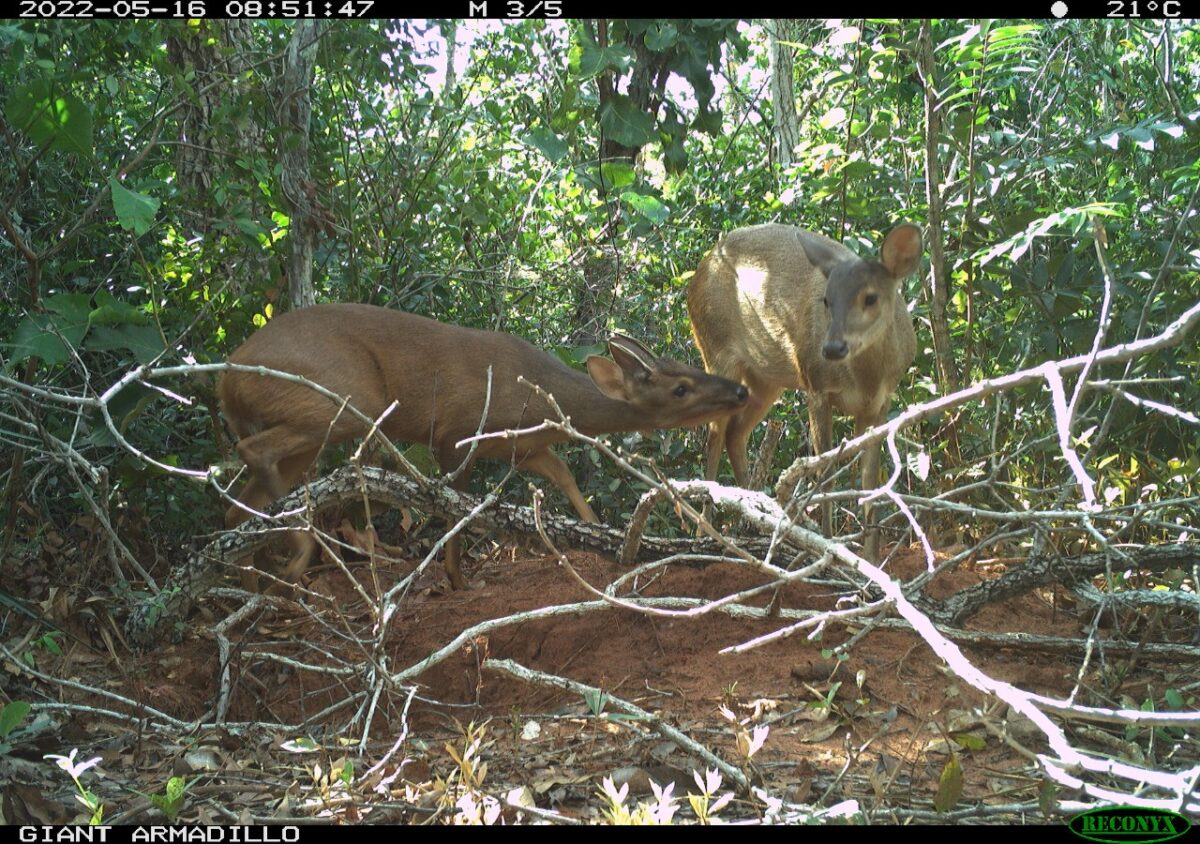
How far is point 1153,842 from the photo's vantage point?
2768 mm

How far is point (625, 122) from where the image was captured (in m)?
7.60

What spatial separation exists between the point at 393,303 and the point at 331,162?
0.96 meters

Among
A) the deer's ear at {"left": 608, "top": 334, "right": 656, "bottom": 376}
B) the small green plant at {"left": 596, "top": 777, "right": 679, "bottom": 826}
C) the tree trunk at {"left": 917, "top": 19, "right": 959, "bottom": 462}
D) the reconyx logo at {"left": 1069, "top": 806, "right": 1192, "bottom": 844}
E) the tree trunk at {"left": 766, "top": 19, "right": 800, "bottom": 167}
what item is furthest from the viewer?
the tree trunk at {"left": 766, "top": 19, "right": 800, "bottom": 167}

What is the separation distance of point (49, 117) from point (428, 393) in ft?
8.07

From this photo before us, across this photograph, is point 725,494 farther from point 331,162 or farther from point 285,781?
point 331,162

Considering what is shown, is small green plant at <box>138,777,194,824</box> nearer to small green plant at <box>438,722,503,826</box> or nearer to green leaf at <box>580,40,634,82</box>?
small green plant at <box>438,722,503,826</box>

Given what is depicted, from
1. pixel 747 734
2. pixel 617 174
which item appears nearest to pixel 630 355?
pixel 617 174

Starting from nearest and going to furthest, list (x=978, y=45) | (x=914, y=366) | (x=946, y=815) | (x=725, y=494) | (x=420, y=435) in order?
(x=946, y=815) → (x=725, y=494) → (x=978, y=45) → (x=420, y=435) → (x=914, y=366)

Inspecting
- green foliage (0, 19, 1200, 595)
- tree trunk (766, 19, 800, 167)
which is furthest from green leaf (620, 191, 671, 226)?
tree trunk (766, 19, 800, 167)

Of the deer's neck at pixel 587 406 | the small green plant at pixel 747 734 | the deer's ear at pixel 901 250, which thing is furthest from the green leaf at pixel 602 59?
the small green plant at pixel 747 734

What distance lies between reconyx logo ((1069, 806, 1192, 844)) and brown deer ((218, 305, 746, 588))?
3507 millimetres

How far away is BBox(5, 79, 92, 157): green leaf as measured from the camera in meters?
4.72

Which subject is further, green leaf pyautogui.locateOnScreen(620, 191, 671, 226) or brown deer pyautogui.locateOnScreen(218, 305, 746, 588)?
green leaf pyautogui.locateOnScreen(620, 191, 671, 226)

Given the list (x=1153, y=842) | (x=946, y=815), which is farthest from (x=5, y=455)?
(x=1153, y=842)
